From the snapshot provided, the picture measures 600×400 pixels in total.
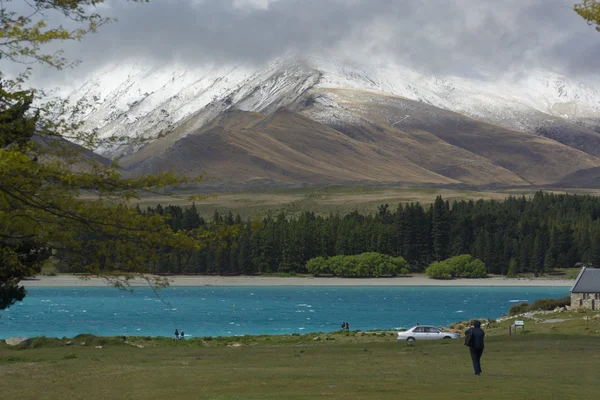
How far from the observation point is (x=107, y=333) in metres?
81.2

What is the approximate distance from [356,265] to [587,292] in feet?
334

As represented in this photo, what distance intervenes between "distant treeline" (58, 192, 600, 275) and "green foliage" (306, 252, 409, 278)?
3.62 metres

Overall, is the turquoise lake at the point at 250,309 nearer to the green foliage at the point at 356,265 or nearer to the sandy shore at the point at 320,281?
the sandy shore at the point at 320,281

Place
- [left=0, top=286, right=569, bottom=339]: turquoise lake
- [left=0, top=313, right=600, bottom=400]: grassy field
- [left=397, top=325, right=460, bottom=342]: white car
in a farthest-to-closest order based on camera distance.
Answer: [left=0, top=286, right=569, bottom=339]: turquoise lake
[left=397, top=325, right=460, bottom=342]: white car
[left=0, top=313, right=600, bottom=400]: grassy field

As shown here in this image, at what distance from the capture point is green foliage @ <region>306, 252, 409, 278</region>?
173000 mm

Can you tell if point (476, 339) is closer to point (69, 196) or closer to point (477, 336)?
point (477, 336)

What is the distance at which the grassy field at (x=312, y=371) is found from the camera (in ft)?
78.6

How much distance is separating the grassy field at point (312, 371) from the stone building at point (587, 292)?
2537 centimetres

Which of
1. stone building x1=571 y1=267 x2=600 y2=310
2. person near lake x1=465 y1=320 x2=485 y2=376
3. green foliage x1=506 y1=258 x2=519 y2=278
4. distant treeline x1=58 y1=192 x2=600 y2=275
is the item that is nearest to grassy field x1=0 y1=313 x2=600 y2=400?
person near lake x1=465 y1=320 x2=485 y2=376

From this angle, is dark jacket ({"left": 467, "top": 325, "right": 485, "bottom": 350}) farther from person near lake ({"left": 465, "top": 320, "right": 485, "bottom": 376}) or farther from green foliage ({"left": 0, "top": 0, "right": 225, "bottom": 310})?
green foliage ({"left": 0, "top": 0, "right": 225, "bottom": 310})

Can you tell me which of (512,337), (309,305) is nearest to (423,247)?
(309,305)

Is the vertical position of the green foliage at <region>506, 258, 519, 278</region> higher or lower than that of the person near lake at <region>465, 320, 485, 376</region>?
higher

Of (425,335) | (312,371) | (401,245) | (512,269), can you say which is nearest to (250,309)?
(425,335)

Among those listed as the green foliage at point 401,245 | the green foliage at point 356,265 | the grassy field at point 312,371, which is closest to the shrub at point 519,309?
the grassy field at point 312,371
